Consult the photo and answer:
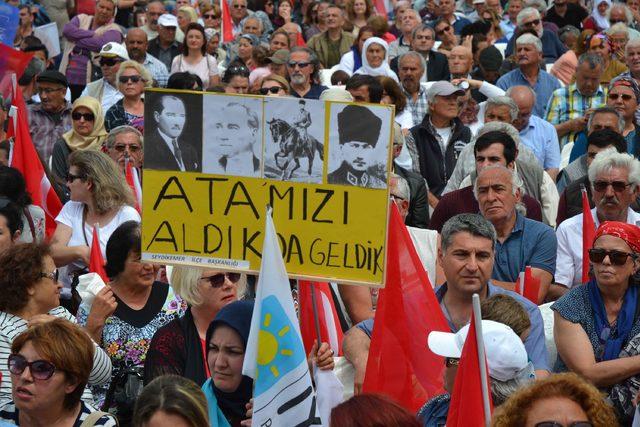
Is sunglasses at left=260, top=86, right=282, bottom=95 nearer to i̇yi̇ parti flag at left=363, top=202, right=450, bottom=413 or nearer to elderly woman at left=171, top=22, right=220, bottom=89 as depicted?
elderly woman at left=171, top=22, right=220, bottom=89

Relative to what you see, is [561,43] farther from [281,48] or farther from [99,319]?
[99,319]

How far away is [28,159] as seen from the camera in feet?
33.6


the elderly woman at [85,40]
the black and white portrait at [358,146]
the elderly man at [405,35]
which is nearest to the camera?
the black and white portrait at [358,146]

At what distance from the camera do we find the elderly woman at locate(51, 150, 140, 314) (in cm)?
884

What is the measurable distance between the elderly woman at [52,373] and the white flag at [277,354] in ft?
2.08

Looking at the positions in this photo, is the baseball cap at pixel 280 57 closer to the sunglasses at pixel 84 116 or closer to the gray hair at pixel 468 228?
the sunglasses at pixel 84 116

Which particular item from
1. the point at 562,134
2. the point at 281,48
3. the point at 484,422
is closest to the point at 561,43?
the point at 281,48

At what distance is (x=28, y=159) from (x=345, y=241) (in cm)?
515

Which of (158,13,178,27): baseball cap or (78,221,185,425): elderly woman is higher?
(158,13,178,27): baseball cap

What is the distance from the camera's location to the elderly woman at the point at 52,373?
5438mm

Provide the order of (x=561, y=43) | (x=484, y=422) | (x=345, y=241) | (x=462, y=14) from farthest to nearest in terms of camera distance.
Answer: (x=462, y=14) < (x=561, y=43) < (x=345, y=241) < (x=484, y=422)

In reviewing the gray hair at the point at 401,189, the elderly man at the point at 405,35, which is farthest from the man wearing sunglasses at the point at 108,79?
the gray hair at the point at 401,189

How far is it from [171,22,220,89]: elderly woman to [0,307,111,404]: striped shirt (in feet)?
29.2

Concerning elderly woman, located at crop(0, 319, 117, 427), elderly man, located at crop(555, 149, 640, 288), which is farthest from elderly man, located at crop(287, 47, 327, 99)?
elderly woman, located at crop(0, 319, 117, 427)
